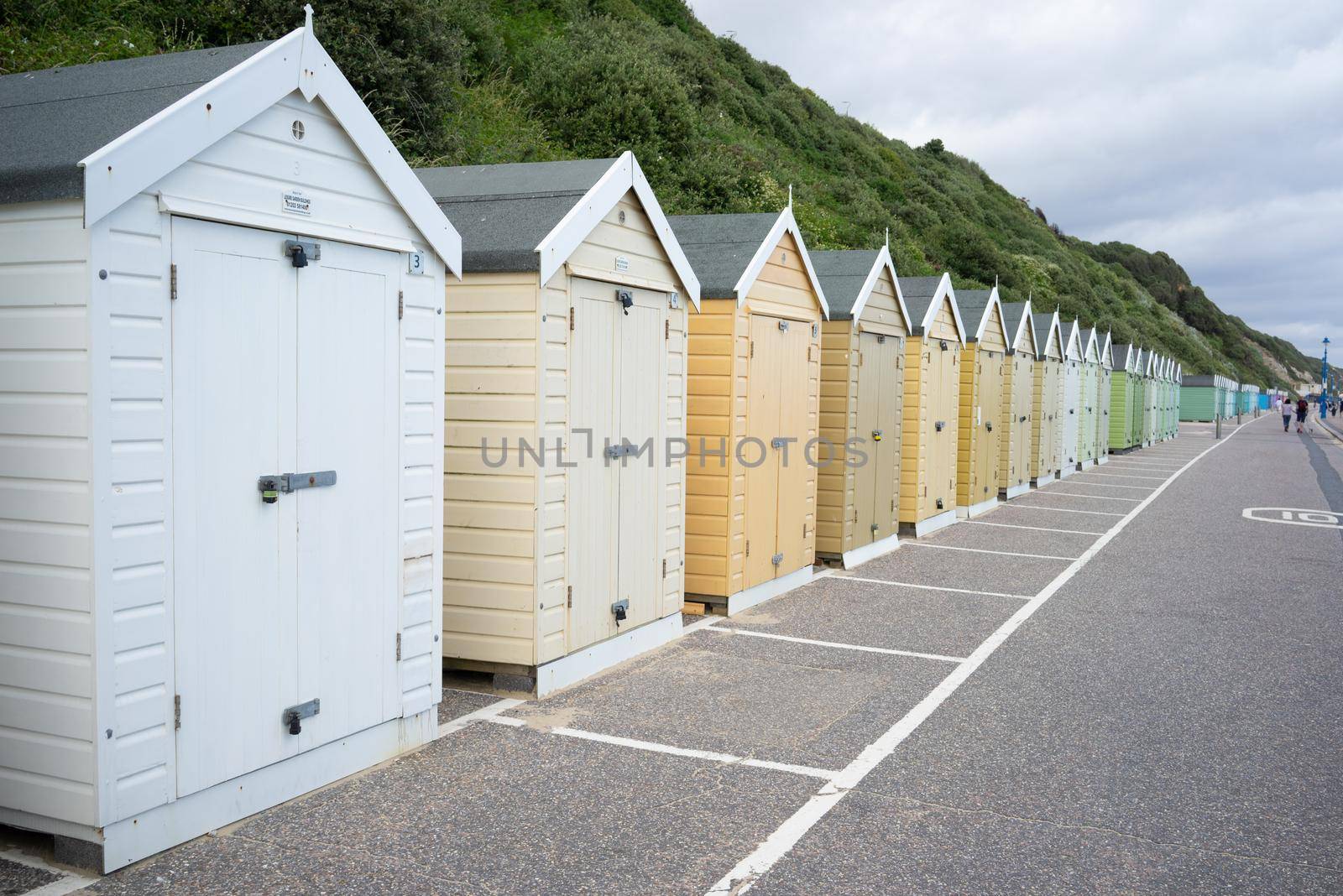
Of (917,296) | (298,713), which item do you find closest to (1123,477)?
(917,296)

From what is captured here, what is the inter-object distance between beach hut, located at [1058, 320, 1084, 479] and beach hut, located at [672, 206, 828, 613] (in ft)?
47.4

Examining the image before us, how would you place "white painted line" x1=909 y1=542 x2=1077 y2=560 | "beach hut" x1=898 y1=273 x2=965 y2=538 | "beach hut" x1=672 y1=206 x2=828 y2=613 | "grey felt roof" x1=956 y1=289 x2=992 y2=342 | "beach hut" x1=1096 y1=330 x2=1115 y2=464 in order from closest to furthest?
"beach hut" x1=672 y1=206 x2=828 y2=613, "white painted line" x1=909 y1=542 x2=1077 y2=560, "beach hut" x1=898 y1=273 x2=965 y2=538, "grey felt roof" x1=956 y1=289 x2=992 y2=342, "beach hut" x1=1096 y1=330 x2=1115 y2=464

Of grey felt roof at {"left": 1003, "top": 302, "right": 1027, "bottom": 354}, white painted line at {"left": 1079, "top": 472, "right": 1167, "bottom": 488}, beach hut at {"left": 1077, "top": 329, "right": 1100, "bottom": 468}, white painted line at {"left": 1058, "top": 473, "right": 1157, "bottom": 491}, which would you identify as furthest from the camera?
beach hut at {"left": 1077, "top": 329, "right": 1100, "bottom": 468}

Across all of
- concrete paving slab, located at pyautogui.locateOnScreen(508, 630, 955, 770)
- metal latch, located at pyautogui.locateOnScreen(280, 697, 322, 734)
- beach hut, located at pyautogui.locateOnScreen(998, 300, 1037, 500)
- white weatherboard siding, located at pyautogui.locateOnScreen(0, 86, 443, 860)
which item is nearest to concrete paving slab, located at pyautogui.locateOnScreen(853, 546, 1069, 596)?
concrete paving slab, located at pyautogui.locateOnScreen(508, 630, 955, 770)

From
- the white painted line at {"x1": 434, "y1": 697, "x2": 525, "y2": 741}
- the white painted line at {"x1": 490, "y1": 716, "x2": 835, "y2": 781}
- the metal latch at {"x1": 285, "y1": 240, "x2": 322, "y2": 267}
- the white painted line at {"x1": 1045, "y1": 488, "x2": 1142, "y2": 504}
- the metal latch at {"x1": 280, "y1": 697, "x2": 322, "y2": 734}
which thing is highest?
the metal latch at {"x1": 285, "y1": 240, "x2": 322, "y2": 267}

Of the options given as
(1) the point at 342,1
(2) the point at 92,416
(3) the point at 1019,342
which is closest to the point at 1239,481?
(3) the point at 1019,342

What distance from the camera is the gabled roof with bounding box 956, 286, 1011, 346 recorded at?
1597 cm

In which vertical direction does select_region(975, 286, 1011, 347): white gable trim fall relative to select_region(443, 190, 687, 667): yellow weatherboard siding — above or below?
above

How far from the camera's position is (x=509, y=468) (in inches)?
249

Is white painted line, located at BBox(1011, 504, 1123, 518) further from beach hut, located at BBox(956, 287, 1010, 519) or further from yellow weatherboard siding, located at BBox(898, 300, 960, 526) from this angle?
yellow weatherboard siding, located at BBox(898, 300, 960, 526)

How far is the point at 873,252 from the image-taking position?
12.2m

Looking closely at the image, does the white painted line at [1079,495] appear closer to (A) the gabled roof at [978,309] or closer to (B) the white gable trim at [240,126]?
(A) the gabled roof at [978,309]

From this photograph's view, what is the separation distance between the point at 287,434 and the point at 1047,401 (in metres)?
18.7

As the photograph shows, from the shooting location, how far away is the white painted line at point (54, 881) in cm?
373
